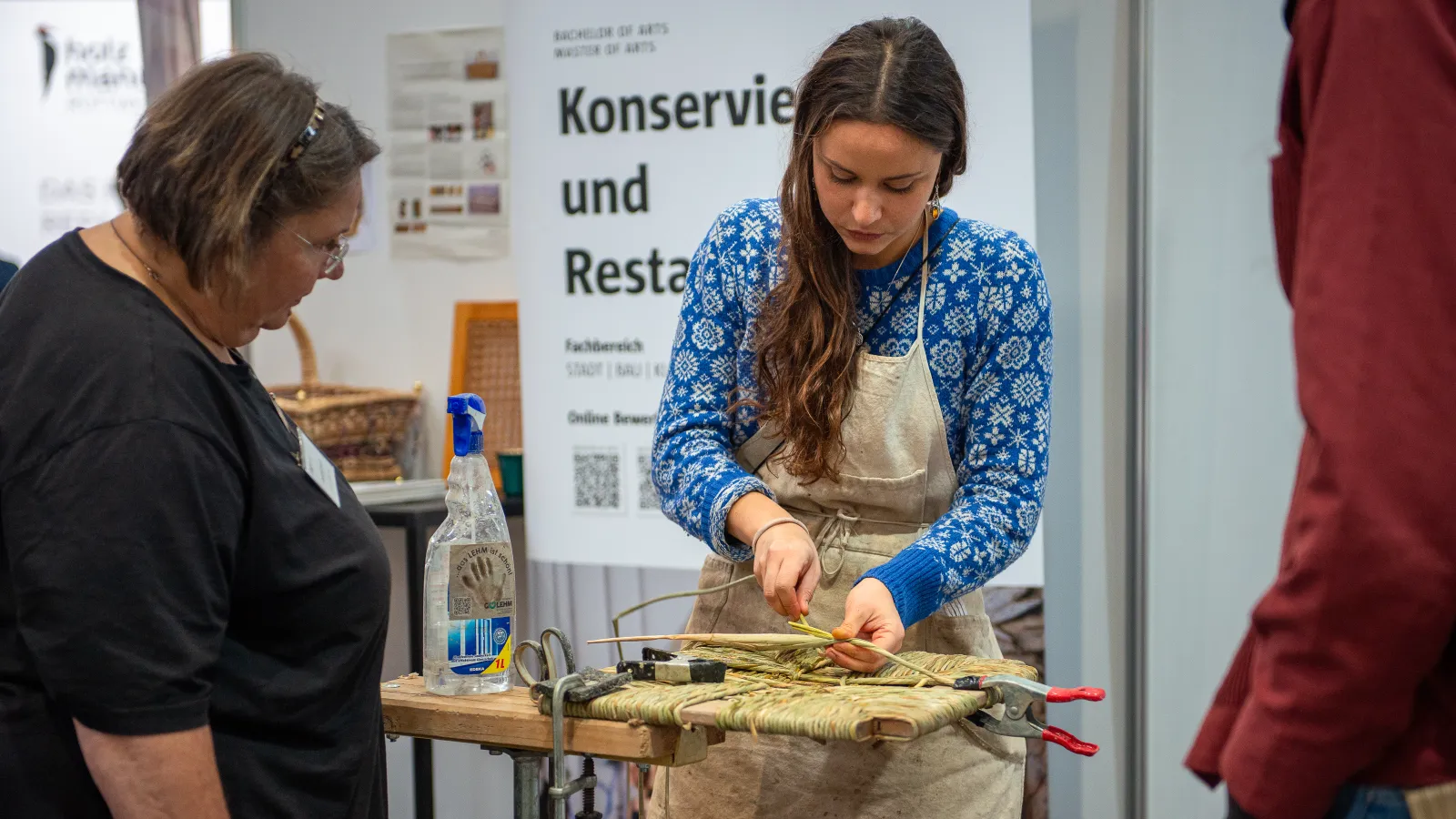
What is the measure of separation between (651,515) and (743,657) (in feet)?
4.70

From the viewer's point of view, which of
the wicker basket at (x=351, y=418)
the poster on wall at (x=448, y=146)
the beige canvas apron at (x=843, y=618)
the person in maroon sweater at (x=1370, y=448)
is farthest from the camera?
the poster on wall at (x=448, y=146)

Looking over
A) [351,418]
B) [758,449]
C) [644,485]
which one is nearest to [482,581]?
[758,449]

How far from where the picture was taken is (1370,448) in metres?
0.81

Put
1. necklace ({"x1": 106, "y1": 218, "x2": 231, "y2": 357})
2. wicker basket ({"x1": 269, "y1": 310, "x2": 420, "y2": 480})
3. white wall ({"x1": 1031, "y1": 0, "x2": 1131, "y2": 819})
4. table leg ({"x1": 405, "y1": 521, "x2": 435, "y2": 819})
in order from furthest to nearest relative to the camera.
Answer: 1. wicker basket ({"x1": 269, "y1": 310, "x2": 420, "y2": 480})
2. table leg ({"x1": 405, "y1": 521, "x2": 435, "y2": 819})
3. white wall ({"x1": 1031, "y1": 0, "x2": 1131, "y2": 819})
4. necklace ({"x1": 106, "y1": 218, "x2": 231, "y2": 357})

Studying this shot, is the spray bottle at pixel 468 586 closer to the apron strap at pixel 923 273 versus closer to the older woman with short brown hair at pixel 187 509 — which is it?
the older woman with short brown hair at pixel 187 509

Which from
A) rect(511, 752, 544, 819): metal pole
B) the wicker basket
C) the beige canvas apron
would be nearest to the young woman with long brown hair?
the beige canvas apron

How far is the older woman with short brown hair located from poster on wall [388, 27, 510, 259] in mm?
2151

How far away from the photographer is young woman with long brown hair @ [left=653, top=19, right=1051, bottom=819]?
5.05 ft

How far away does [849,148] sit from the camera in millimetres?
1561

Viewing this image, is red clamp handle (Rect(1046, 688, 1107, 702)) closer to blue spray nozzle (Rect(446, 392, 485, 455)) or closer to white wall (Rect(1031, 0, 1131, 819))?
blue spray nozzle (Rect(446, 392, 485, 455))

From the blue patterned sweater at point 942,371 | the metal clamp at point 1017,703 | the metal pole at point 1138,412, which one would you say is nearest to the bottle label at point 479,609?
the blue patterned sweater at point 942,371

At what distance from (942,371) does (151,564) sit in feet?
3.18

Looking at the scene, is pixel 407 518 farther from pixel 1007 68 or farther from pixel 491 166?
pixel 1007 68

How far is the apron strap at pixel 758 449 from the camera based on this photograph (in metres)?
1.69
